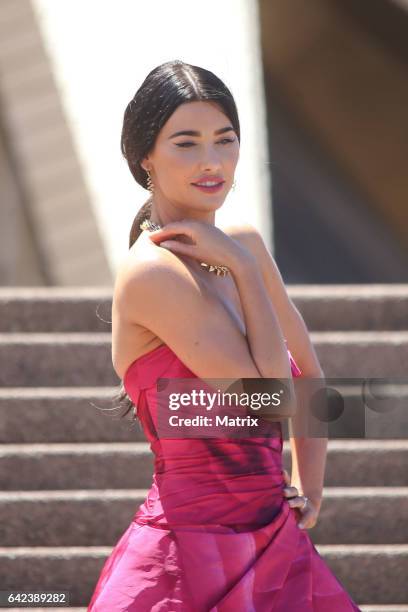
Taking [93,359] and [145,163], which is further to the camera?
[93,359]

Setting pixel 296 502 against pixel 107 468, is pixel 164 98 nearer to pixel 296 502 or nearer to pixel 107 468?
pixel 296 502

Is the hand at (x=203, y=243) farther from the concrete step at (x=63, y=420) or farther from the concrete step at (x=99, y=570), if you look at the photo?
the concrete step at (x=63, y=420)

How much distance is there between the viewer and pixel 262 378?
2014 mm

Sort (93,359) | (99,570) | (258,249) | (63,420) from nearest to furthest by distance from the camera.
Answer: (258,249)
(99,570)
(63,420)
(93,359)

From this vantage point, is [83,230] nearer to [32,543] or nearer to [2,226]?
[2,226]

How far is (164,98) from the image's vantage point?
82.6 inches

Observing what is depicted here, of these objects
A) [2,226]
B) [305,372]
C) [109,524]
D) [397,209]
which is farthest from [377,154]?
[305,372]

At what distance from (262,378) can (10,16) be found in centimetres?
778

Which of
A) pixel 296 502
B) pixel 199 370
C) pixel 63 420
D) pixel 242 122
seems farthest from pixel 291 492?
pixel 242 122

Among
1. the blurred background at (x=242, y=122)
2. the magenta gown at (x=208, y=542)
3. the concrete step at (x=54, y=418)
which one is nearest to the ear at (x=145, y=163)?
the magenta gown at (x=208, y=542)

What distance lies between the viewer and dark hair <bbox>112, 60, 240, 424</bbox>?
2094 mm

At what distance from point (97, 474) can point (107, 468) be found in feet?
0.15

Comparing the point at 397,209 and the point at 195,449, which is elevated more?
the point at 195,449

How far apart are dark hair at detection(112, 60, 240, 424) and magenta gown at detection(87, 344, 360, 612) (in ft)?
1.35
